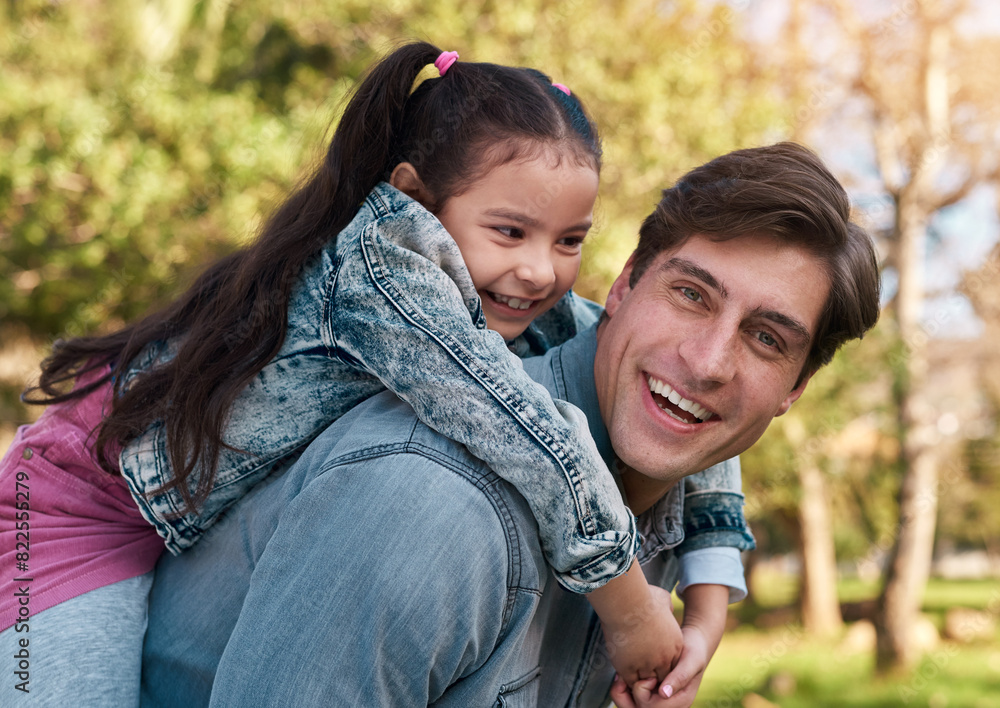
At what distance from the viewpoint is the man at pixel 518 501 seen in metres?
1.29

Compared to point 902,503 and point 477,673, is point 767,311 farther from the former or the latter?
point 902,503

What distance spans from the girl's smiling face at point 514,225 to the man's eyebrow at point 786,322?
586 millimetres

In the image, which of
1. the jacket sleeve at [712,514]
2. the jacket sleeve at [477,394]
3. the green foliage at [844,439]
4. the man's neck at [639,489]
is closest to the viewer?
the jacket sleeve at [477,394]

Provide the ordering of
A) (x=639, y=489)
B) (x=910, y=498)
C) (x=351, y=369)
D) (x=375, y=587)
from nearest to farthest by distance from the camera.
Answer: (x=375, y=587) < (x=351, y=369) < (x=639, y=489) < (x=910, y=498)

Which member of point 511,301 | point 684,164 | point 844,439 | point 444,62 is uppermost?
point 444,62

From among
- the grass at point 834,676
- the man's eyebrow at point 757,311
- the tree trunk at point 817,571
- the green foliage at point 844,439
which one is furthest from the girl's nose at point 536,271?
the tree trunk at point 817,571

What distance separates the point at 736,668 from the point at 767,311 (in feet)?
31.3

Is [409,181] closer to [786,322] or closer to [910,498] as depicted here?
[786,322]

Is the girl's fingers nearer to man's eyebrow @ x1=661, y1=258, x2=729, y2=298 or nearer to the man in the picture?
the man

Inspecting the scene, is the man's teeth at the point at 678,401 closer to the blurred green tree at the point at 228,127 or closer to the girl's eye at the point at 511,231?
the girl's eye at the point at 511,231

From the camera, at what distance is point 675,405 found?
185 centimetres

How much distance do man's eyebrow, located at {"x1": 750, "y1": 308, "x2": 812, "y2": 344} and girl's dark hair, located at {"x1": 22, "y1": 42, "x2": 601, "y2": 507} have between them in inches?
27.4

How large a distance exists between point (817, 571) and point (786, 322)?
1169 centimetres

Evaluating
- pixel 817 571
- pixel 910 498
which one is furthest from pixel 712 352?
pixel 817 571
